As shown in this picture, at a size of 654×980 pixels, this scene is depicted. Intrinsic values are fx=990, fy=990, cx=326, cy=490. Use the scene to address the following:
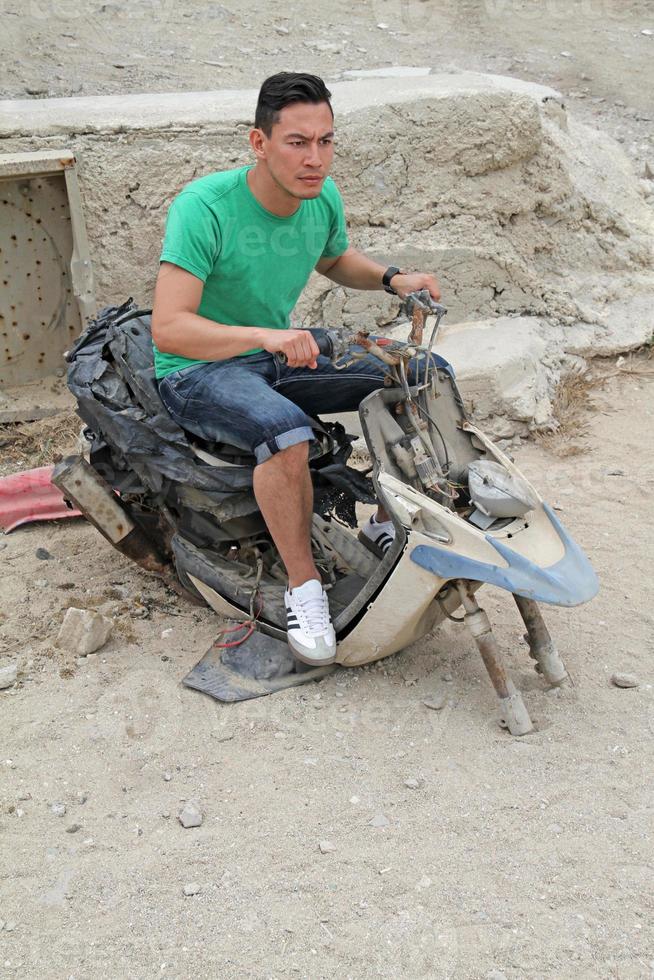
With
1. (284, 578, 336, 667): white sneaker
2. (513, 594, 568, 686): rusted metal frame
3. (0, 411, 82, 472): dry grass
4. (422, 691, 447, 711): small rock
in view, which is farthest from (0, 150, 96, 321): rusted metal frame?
(513, 594, 568, 686): rusted metal frame

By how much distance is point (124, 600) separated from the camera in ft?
13.0

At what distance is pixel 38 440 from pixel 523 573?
330 centimetres

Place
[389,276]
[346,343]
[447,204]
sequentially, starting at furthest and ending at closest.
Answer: [447,204], [389,276], [346,343]

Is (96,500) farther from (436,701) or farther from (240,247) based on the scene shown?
(436,701)

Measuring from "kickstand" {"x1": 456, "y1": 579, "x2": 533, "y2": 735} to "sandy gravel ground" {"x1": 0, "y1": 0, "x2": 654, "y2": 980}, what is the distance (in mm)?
63

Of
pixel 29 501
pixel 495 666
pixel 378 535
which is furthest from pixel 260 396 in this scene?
pixel 29 501

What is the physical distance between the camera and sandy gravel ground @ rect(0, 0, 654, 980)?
2.40 m

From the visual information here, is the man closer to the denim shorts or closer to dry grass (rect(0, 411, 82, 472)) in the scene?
the denim shorts

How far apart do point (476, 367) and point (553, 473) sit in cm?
73

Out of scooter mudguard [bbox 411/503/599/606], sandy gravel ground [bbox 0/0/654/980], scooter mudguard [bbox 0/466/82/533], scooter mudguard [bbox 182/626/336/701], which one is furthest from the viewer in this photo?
scooter mudguard [bbox 0/466/82/533]

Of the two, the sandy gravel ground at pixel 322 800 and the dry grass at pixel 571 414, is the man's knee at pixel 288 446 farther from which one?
the dry grass at pixel 571 414

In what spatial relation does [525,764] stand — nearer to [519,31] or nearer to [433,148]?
[433,148]

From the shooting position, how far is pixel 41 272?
17.8ft

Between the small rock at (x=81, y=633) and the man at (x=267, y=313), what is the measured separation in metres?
0.77
